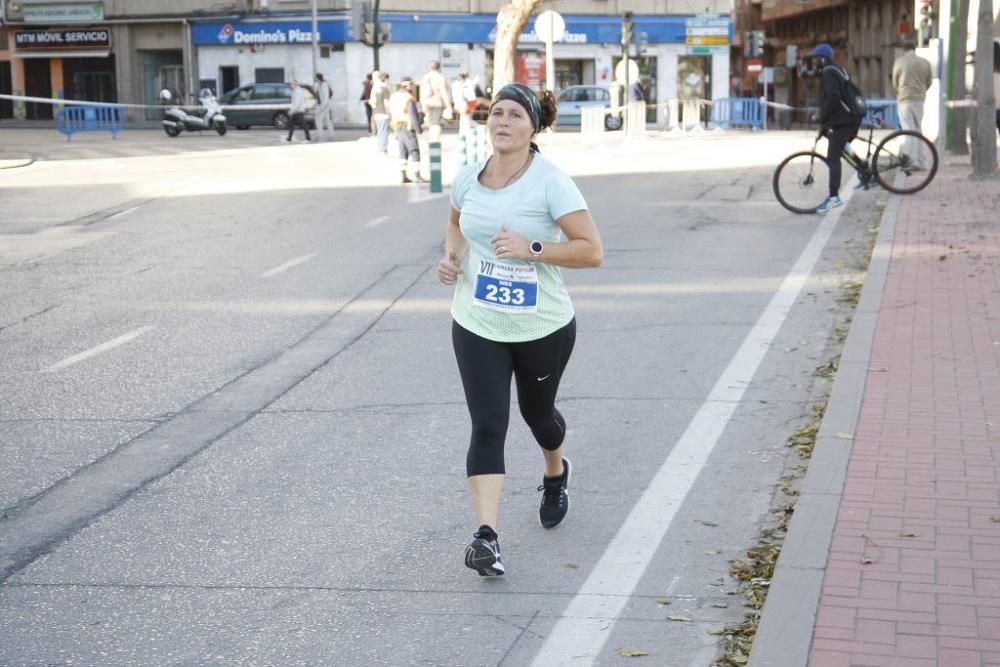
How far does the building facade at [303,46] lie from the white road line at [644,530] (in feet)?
170

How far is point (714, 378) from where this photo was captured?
349 inches

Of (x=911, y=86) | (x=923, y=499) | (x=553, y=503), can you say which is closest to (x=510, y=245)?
(x=553, y=503)

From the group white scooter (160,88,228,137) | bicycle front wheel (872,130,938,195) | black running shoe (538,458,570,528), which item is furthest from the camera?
white scooter (160,88,228,137)

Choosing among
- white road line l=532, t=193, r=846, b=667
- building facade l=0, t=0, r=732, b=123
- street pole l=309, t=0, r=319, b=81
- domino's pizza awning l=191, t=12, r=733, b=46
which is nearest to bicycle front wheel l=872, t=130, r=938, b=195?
white road line l=532, t=193, r=846, b=667

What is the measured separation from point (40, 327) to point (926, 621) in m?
8.02

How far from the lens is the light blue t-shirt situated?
214 inches

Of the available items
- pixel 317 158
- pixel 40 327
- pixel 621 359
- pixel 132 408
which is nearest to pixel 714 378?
pixel 621 359

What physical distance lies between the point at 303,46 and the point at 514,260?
187 feet

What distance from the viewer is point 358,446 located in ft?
24.6

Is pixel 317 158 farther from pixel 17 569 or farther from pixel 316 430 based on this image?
pixel 17 569

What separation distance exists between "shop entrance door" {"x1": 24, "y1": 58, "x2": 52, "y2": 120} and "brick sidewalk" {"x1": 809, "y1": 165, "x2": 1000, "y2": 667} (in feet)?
196

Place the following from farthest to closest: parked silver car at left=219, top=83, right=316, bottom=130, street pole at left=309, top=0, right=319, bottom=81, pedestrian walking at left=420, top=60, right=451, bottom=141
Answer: street pole at left=309, top=0, right=319, bottom=81, parked silver car at left=219, top=83, right=316, bottom=130, pedestrian walking at left=420, top=60, right=451, bottom=141

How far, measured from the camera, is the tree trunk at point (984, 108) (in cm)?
2061

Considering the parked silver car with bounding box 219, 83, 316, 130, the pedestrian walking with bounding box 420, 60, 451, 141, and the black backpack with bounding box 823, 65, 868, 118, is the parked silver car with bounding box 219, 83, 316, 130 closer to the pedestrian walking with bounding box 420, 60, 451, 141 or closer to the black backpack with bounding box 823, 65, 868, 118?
the pedestrian walking with bounding box 420, 60, 451, 141
